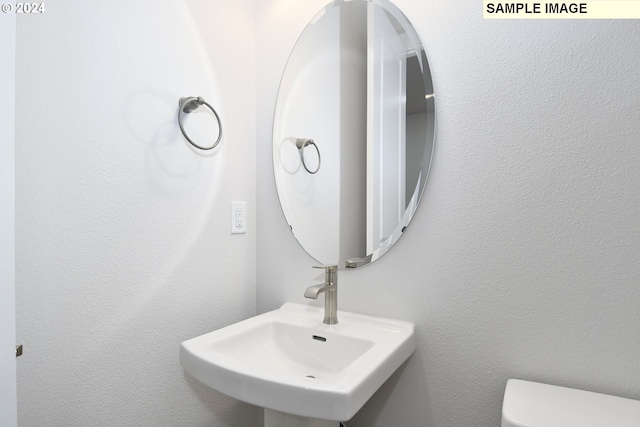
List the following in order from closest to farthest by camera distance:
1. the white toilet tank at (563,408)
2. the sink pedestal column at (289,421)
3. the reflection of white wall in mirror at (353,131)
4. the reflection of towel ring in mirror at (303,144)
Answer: the white toilet tank at (563,408)
the sink pedestal column at (289,421)
the reflection of white wall in mirror at (353,131)
the reflection of towel ring in mirror at (303,144)

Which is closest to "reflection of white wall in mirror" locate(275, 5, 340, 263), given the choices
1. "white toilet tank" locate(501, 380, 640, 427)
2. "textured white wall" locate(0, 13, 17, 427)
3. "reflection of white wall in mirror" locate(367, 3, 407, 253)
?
"reflection of white wall in mirror" locate(367, 3, 407, 253)

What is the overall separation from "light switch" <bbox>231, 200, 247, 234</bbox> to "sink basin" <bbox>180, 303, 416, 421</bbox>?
328 millimetres

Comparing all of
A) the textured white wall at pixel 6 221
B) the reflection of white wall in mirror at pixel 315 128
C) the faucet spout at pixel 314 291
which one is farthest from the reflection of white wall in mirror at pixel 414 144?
the textured white wall at pixel 6 221

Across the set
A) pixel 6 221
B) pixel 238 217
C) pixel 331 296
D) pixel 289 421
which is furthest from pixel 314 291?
pixel 6 221

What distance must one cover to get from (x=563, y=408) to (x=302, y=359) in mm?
687

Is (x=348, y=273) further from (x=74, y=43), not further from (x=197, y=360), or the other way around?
(x=74, y=43)

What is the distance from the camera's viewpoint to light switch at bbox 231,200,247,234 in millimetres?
1356

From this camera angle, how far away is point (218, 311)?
1309 mm

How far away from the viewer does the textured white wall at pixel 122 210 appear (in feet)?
2.85

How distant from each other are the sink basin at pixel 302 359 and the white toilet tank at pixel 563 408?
0.93ft

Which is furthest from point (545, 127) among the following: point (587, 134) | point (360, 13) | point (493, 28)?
point (360, 13)

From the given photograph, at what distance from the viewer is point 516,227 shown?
993mm

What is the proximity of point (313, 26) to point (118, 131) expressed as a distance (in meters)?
0.76

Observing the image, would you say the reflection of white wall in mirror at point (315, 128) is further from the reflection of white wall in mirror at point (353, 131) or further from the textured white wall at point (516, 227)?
the textured white wall at point (516, 227)
